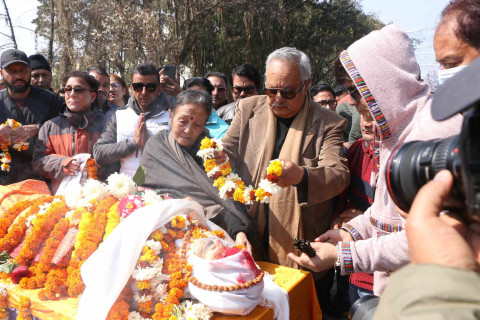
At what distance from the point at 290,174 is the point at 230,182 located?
1.54ft

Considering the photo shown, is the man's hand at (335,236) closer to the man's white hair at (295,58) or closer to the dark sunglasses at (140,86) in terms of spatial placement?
the man's white hair at (295,58)

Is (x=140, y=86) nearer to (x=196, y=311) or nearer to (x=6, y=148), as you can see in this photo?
(x=6, y=148)

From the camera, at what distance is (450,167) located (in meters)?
0.89

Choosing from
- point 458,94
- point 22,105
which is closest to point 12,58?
point 22,105

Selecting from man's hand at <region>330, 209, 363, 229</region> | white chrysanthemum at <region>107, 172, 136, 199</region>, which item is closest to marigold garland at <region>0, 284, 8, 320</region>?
white chrysanthemum at <region>107, 172, 136, 199</region>

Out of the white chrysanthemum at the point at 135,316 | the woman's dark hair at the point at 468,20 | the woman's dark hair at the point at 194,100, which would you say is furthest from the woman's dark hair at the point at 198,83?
the woman's dark hair at the point at 468,20

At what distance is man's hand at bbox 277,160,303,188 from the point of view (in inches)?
94.2

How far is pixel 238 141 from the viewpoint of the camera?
121 inches

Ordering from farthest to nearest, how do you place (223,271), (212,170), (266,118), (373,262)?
(266,118) → (212,170) → (223,271) → (373,262)

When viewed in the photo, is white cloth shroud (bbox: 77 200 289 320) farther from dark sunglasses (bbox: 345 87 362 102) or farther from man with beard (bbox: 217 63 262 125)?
man with beard (bbox: 217 63 262 125)

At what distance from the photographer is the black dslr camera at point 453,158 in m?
0.74

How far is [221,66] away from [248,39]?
1.86 m

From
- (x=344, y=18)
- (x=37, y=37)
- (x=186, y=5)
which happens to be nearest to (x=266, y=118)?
(x=186, y=5)

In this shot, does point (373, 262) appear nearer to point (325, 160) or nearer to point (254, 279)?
point (254, 279)
